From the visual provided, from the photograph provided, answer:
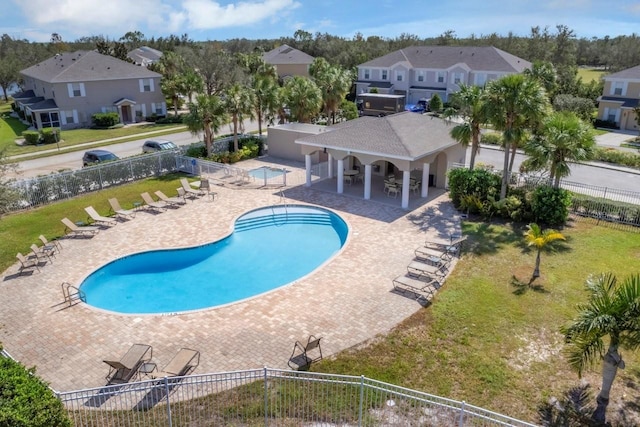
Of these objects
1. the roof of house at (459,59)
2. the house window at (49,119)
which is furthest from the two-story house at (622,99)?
the house window at (49,119)

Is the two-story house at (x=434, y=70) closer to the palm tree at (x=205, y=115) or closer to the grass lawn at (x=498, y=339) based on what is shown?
the palm tree at (x=205, y=115)

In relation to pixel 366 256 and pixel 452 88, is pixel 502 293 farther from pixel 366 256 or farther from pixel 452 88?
pixel 452 88

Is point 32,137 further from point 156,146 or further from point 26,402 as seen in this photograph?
point 26,402

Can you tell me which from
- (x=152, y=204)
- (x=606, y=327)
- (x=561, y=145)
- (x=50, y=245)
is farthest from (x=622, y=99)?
(x=50, y=245)

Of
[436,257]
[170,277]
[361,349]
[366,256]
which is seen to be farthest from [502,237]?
[170,277]

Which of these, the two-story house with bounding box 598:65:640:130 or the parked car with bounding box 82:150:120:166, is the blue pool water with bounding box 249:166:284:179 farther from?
the two-story house with bounding box 598:65:640:130

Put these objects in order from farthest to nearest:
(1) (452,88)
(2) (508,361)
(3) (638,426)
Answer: (1) (452,88)
(2) (508,361)
(3) (638,426)
